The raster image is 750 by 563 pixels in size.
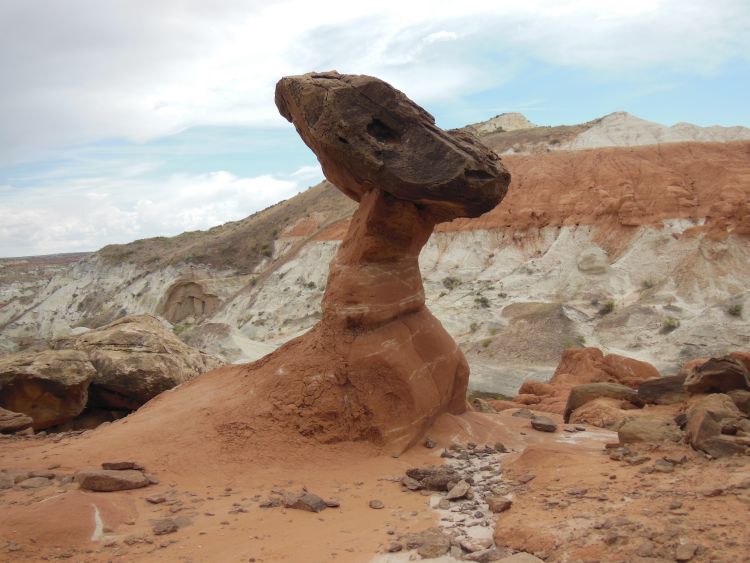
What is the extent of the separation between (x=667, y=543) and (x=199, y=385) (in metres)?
7.66

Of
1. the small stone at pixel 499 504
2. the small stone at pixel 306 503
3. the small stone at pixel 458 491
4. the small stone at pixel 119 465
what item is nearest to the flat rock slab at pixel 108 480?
the small stone at pixel 119 465

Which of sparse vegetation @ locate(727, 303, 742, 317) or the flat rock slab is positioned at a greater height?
the flat rock slab

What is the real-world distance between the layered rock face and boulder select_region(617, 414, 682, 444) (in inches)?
94.9

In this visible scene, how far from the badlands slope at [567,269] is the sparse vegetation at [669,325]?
0.05 m

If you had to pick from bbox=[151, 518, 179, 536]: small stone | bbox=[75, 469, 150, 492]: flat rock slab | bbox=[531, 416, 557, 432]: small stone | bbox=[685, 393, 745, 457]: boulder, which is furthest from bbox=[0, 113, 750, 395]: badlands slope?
bbox=[151, 518, 179, 536]: small stone

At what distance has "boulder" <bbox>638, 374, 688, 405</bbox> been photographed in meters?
10.1

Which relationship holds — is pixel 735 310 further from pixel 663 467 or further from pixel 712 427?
pixel 663 467

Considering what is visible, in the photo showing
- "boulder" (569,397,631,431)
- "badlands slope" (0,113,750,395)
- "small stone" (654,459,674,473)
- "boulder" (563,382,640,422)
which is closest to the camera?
"small stone" (654,459,674,473)

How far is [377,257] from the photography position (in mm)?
8719

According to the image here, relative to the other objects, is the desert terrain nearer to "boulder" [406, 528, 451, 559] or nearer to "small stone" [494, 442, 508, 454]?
"boulder" [406, 528, 451, 559]

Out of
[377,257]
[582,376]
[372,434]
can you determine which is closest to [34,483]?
[372,434]

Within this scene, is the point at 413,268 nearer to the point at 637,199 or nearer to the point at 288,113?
the point at 288,113

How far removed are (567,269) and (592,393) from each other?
1512 cm

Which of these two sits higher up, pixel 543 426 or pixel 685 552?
pixel 685 552
